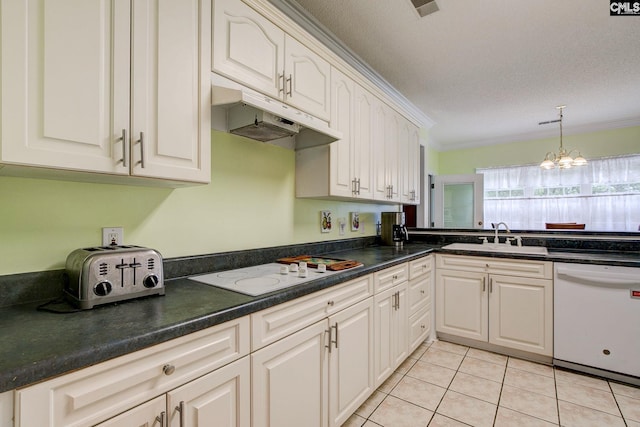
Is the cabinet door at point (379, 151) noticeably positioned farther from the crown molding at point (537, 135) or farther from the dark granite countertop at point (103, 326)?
the crown molding at point (537, 135)

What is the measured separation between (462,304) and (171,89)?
277 centimetres

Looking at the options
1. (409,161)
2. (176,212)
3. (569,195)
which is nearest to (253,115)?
(176,212)

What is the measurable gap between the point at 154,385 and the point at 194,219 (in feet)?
2.86

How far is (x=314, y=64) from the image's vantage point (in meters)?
1.82

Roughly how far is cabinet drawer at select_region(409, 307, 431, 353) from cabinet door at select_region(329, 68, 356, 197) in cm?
118

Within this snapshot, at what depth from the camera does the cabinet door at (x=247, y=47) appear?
1.31 meters

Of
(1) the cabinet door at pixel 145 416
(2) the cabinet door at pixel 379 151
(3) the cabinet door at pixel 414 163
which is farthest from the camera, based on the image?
(3) the cabinet door at pixel 414 163

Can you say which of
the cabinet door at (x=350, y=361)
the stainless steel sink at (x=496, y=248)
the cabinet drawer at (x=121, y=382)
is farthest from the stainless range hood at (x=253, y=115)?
the stainless steel sink at (x=496, y=248)

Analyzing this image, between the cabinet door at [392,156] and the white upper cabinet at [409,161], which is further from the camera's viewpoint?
the white upper cabinet at [409,161]

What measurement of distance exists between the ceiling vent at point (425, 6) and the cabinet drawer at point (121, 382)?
2160 millimetres

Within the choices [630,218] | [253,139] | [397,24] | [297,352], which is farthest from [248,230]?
[630,218]

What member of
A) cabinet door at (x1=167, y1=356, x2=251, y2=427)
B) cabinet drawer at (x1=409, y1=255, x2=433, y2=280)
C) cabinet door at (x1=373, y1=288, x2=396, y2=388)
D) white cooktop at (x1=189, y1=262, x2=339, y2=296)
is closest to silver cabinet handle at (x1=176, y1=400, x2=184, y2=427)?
cabinet door at (x1=167, y1=356, x2=251, y2=427)

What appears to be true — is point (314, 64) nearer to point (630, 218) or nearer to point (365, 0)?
point (365, 0)

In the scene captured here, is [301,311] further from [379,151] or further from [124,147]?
[379,151]
